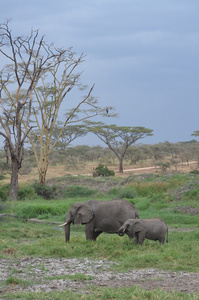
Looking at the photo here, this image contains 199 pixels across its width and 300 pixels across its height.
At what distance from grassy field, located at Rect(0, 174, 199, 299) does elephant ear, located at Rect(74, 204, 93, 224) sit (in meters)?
0.50

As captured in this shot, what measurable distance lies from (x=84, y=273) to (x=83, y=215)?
126 inches

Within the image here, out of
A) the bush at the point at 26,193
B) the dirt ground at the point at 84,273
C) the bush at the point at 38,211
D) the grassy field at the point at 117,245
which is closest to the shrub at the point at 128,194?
the grassy field at the point at 117,245

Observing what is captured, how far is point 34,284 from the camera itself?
7938 mm

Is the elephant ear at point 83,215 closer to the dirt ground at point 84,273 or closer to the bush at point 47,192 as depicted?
the dirt ground at point 84,273

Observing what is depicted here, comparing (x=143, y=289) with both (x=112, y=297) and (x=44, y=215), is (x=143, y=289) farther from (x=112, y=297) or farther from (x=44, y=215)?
(x=44, y=215)

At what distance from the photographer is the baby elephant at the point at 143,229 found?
1104 centimetres

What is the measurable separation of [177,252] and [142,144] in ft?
200

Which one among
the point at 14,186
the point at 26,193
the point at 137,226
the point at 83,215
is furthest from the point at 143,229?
the point at 26,193

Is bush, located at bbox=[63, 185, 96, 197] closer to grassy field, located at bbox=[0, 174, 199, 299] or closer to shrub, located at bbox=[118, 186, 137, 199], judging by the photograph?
shrub, located at bbox=[118, 186, 137, 199]

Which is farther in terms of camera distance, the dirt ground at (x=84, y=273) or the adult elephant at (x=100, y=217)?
the adult elephant at (x=100, y=217)

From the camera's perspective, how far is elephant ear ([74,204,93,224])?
11.9 meters

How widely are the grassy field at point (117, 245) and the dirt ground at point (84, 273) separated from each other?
0.24 m

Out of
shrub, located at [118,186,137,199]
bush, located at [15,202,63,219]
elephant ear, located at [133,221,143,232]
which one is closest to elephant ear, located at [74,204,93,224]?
elephant ear, located at [133,221,143,232]

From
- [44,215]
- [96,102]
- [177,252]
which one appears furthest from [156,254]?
[96,102]
